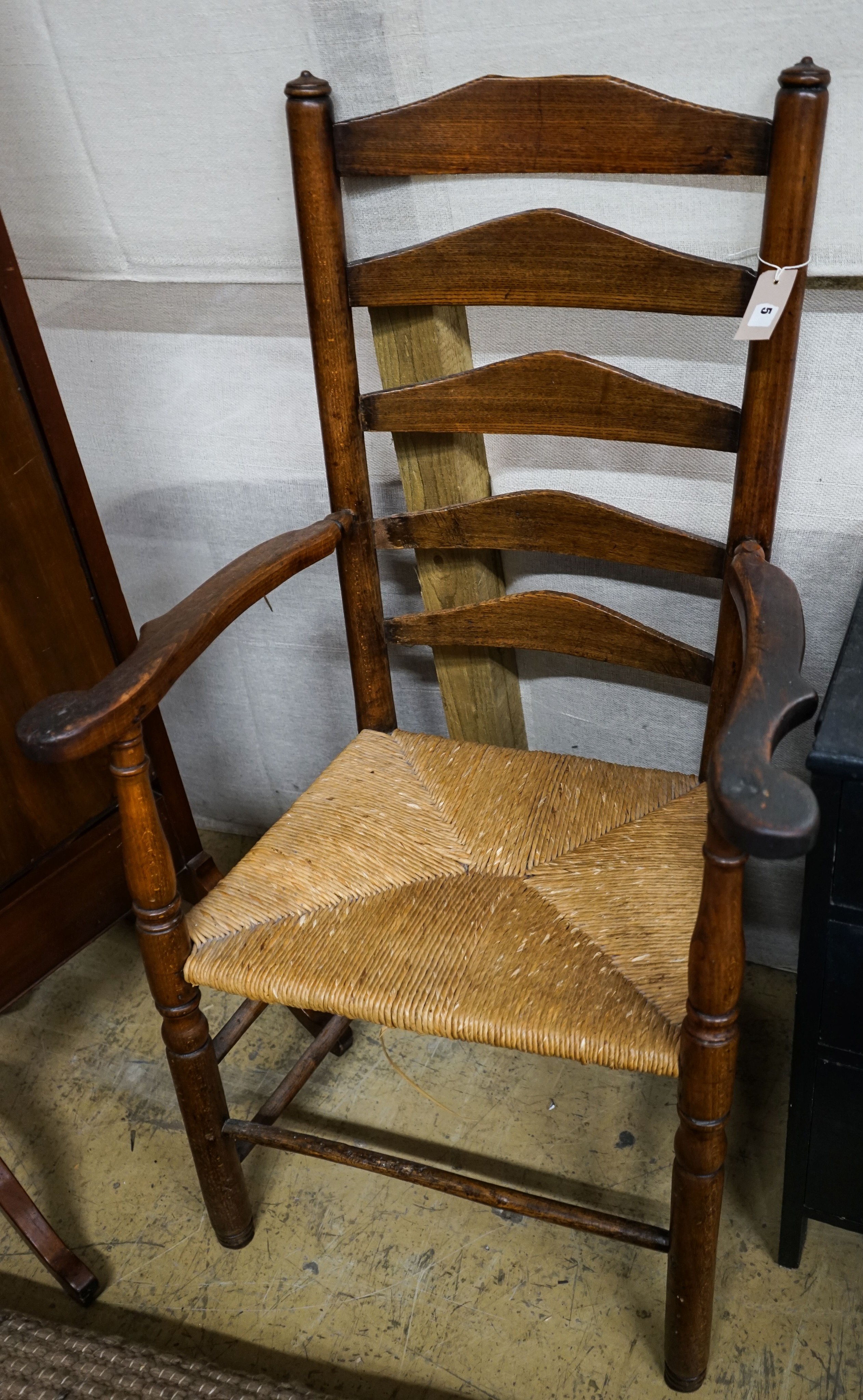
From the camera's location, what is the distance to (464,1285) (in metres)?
1.27

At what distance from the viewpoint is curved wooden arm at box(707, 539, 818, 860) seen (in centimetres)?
72

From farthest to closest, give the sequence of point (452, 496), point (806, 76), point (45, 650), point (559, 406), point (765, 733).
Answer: point (452, 496)
point (45, 650)
point (559, 406)
point (806, 76)
point (765, 733)

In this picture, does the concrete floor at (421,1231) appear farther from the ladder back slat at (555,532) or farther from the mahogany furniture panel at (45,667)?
the ladder back slat at (555,532)

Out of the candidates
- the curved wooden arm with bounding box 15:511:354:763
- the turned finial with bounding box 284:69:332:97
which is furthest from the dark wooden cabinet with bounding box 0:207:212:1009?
the turned finial with bounding box 284:69:332:97

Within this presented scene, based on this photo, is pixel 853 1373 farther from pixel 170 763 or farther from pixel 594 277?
pixel 594 277

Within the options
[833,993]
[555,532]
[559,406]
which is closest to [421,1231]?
[833,993]

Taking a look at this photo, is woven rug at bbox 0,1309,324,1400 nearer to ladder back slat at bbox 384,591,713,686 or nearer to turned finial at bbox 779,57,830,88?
ladder back slat at bbox 384,591,713,686

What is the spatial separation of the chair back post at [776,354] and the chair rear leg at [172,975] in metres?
0.57

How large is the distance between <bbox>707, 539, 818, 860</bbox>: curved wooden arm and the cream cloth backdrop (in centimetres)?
32

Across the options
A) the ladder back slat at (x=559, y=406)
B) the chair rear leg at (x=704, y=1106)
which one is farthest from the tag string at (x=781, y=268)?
the chair rear leg at (x=704, y=1106)

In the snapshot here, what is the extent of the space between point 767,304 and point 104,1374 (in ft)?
4.07

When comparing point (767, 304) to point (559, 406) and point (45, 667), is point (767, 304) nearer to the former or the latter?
point (559, 406)

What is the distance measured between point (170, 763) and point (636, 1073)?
29.0 inches

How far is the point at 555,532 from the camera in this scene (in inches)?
47.5
